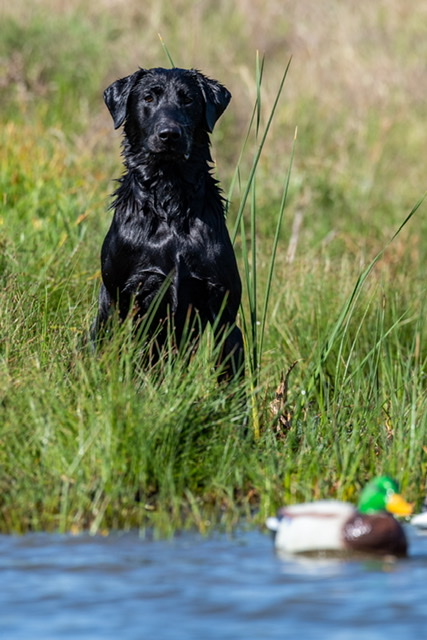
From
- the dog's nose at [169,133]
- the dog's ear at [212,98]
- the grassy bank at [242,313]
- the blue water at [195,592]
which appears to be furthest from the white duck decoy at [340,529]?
the dog's ear at [212,98]

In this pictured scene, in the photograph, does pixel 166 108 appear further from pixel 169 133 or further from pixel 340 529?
pixel 340 529

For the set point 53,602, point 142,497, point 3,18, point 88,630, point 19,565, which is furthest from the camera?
point 3,18

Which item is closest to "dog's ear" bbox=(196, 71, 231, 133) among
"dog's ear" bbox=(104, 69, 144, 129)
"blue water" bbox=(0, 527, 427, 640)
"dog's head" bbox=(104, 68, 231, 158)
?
"dog's head" bbox=(104, 68, 231, 158)

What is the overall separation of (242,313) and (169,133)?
0.85 m

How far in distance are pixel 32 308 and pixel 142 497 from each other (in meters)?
1.46

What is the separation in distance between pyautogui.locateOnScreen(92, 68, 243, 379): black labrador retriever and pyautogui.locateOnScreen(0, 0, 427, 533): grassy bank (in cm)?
16

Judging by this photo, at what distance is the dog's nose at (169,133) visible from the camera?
5.23 meters

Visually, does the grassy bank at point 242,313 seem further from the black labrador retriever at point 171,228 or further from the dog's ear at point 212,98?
the dog's ear at point 212,98

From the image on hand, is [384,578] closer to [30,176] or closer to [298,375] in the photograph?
[298,375]

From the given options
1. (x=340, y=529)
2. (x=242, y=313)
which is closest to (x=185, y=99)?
(x=242, y=313)

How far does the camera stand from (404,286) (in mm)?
7508

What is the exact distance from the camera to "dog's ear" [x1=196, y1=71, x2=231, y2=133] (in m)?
5.55

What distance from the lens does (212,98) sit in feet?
18.5

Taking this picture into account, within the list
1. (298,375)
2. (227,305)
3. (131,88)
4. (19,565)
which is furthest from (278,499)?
(131,88)
